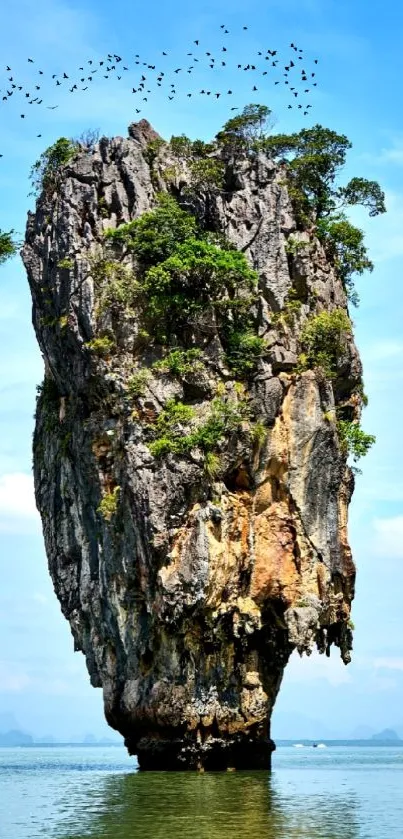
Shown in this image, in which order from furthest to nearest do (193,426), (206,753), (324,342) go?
(324,342), (193,426), (206,753)

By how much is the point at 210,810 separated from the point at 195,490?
861cm

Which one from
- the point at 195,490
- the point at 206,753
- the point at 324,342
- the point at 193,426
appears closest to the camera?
the point at 206,753

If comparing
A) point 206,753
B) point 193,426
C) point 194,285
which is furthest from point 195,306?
point 206,753

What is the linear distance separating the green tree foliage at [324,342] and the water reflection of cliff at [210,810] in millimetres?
10065

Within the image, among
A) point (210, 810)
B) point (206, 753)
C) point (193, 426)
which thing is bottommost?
point (210, 810)

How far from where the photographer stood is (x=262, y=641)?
25672 millimetres

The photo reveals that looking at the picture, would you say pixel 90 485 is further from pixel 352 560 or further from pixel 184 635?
pixel 352 560

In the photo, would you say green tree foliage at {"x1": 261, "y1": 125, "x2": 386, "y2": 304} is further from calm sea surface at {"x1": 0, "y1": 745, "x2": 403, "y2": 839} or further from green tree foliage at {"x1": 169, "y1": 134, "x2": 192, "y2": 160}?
calm sea surface at {"x1": 0, "y1": 745, "x2": 403, "y2": 839}

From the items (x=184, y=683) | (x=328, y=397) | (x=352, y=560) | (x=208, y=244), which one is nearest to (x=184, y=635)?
(x=184, y=683)

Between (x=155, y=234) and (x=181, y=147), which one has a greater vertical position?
(x=181, y=147)

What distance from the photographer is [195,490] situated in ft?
81.7

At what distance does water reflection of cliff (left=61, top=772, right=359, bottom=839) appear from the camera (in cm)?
1561

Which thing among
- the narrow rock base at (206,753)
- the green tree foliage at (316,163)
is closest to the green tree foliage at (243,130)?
the green tree foliage at (316,163)

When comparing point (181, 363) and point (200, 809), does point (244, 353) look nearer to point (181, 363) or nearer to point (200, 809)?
point (181, 363)
